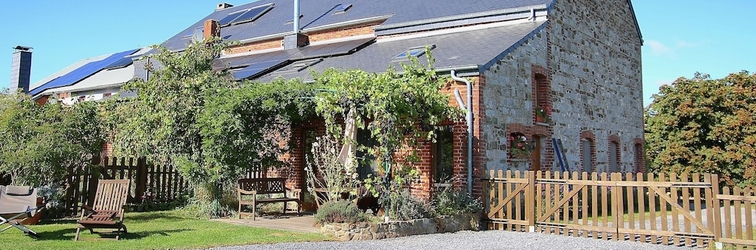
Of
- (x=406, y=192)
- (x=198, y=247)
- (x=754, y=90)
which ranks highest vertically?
(x=754, y=90)

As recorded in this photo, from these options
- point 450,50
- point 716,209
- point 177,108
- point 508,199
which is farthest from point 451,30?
point 716,209

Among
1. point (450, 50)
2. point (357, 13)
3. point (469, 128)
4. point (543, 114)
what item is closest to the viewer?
point (469, 128)

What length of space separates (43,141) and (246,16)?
1425cm

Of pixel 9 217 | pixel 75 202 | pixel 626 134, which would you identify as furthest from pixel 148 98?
pixel 626 134

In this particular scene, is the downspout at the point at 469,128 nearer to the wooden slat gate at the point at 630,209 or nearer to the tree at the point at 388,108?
the wooden slat gate at the point at 630,209

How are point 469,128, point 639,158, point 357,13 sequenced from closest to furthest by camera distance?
point 469,128 < point 639,158 < point 357,13

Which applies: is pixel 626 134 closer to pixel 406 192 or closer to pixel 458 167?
pixel 458 167

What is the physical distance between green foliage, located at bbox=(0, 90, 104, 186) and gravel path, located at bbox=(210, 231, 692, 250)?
187 inches

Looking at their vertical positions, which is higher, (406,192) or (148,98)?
(148,98)

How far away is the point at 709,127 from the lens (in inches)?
829

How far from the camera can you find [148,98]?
13078mm

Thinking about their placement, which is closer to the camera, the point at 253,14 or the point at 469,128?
the point at 469,128

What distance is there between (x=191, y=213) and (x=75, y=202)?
221 centimetres

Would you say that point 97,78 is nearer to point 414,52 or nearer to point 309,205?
point 309,205
